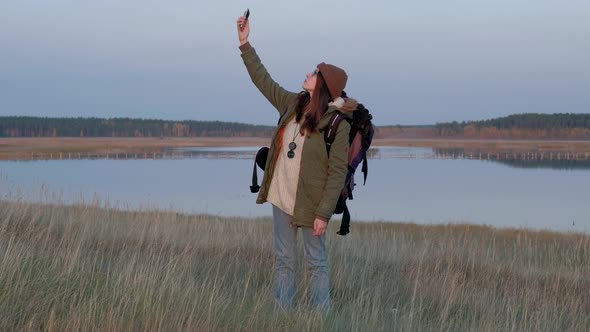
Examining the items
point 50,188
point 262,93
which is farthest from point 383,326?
point 50,188

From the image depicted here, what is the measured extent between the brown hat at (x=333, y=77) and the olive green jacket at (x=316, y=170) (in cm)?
12

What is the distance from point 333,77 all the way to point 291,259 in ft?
4.33

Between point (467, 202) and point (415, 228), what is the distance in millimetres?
13514

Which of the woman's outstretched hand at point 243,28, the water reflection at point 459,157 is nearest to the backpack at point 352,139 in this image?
the woman's outstretched hand at point 243,28

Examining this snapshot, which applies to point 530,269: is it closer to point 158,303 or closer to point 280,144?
point 280,144

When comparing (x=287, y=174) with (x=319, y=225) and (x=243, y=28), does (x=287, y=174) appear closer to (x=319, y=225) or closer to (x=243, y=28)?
(x=319, y=225)

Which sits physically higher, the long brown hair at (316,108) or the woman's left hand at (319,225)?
the long brown hair at (316,108)

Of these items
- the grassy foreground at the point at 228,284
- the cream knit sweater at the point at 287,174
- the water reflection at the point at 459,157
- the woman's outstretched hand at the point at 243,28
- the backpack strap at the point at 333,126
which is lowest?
the water reflection at the point at 459,157

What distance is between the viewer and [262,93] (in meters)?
5.25

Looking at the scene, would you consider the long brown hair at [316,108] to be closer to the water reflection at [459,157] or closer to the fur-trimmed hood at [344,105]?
the fur-trimmed hood at [344,105]

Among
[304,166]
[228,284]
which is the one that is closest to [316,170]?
[304,166]

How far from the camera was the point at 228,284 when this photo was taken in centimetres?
597

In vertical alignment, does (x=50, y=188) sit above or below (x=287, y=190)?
below

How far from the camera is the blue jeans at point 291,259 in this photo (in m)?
5.01
